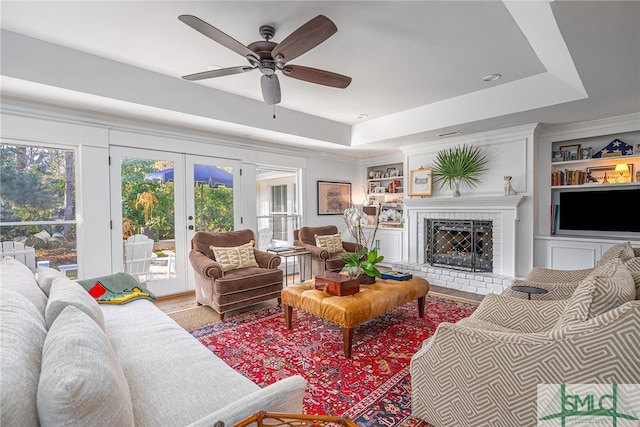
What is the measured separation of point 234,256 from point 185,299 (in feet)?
3.30

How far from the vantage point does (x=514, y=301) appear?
210 centimetres

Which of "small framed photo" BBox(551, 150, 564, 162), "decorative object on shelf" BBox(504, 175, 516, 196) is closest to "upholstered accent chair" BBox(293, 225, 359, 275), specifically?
"decorative object on shelf" BBox(504, 175, 516, 196)

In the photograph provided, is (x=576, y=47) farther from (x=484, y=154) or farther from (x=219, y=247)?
(x=219, y=247)

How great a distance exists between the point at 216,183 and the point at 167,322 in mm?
2898

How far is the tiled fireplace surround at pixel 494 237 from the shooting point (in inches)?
169

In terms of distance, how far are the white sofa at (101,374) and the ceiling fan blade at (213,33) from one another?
159 cm

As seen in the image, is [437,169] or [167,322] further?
[437,169]

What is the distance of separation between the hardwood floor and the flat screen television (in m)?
1.62

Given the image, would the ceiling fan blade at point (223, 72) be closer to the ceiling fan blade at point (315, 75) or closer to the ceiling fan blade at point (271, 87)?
the ceiling fan blade at point (271, 87)

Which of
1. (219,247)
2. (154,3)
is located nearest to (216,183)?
(219,247)

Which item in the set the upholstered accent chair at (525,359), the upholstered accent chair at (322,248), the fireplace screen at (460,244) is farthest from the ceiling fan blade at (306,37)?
the fireplace screen at (460,244)

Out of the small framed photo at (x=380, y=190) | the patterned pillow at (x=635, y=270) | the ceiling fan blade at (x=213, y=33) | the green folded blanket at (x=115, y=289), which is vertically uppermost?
the ceiling fan blade at (x=213, y=33)

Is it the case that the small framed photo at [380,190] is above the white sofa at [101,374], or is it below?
above

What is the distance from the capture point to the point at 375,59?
2918mm
